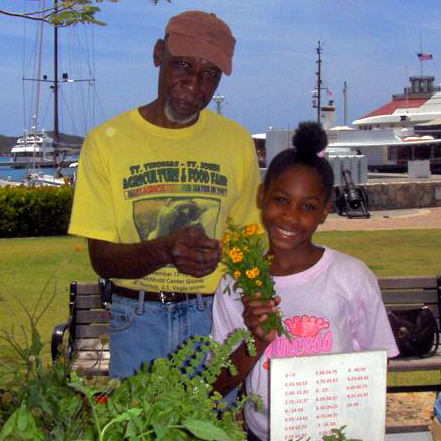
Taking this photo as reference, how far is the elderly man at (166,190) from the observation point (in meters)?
2.63

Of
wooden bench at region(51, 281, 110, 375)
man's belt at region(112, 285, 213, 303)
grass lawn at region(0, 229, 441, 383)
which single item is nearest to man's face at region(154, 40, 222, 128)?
man's belt at region(112, 285, 213, 303)

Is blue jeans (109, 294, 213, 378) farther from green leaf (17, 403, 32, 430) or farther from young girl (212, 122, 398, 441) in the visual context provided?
green leaf (17, 403, 32, 430)

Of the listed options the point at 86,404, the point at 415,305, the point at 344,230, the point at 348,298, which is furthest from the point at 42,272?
the point at 86,404

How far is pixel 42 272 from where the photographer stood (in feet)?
33.5

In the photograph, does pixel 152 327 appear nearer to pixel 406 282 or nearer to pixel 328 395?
pixel 328 395

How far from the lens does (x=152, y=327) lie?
2791mm

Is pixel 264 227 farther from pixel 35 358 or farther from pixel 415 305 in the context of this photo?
pixel 415 305

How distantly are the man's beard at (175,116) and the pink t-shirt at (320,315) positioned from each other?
585 mm

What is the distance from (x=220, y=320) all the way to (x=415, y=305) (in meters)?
3.31

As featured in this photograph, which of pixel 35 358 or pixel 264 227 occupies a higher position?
pixel 264 227

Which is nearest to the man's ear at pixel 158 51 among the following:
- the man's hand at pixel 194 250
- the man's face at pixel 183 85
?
the man's face at pixel 183 85

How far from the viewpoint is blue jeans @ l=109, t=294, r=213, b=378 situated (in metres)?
2.78

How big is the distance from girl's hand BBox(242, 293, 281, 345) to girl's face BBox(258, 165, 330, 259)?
0.41 metres

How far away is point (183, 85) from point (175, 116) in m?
0.12
